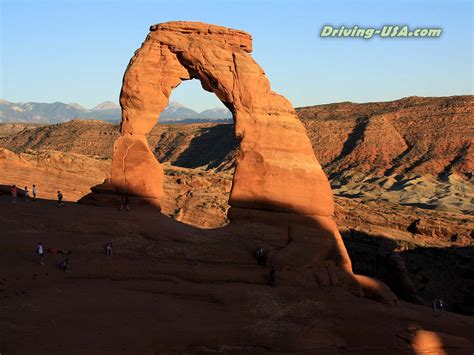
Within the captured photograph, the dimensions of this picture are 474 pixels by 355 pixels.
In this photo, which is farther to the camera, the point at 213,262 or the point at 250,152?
the point at 250,152

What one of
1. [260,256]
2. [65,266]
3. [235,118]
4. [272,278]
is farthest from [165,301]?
[235,118]

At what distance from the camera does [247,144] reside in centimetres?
2617

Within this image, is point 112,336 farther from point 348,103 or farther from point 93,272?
point 348,103

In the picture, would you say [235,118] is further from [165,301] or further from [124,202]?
[165,301]

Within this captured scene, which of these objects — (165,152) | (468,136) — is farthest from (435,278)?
(165,152)

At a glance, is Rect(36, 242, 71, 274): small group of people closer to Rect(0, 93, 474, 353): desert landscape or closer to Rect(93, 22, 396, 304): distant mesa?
Rect(0, 93, 474, 353): desert landscape

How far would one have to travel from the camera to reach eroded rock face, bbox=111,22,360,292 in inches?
1004

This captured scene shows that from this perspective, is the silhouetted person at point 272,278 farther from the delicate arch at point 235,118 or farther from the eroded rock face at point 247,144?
the delicate arch at point 235,118

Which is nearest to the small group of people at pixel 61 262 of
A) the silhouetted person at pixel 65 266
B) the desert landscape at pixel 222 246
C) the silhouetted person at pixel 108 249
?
the silhouetted person at pixel 65 266

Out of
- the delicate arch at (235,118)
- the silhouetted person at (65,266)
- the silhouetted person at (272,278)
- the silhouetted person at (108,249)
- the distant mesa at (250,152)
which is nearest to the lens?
the silhouetted person at (65,266)

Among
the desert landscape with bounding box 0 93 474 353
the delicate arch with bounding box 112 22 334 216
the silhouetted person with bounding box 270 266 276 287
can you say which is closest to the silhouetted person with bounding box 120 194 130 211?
the desert landscape with bounding box 0 93 474 353

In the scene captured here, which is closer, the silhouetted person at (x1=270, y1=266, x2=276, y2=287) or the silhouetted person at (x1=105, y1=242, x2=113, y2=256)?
the silhouetted person at (x1=105, y1=242, x2=113, y2=256)

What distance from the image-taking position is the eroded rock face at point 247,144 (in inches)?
1004

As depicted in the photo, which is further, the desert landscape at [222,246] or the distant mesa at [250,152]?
the distant mesa at [250,152]
